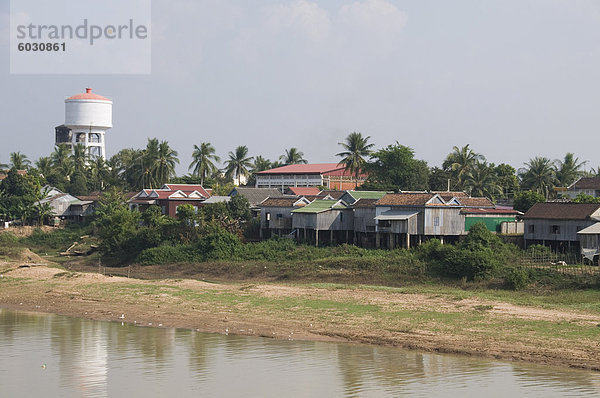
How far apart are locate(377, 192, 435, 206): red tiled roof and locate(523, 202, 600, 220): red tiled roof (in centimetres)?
637

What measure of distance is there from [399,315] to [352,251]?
19125mm

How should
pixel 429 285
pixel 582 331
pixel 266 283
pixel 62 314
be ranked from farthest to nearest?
pixel 266 283, pixel 429 285, pixel 62 314, pixel 582 331

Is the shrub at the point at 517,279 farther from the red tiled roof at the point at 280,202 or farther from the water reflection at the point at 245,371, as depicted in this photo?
the red tiled roof at the point at 280,202

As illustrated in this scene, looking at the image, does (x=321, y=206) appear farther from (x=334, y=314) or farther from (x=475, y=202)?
(x=334, y=314)

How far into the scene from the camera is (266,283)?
149 ft

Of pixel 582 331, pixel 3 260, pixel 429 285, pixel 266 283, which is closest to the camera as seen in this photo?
pixel 582 331

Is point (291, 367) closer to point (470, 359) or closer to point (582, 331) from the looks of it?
point (470, 359)

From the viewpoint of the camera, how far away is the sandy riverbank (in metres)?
27.1

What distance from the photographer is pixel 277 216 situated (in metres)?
60.2

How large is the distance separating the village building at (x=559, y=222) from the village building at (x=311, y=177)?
1552 inches

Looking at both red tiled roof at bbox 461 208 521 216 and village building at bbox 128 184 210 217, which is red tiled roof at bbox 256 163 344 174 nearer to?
village building at bbox 128 184 210 217

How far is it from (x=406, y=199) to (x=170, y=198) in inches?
1170

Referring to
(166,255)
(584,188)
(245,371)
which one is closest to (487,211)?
(166,255)

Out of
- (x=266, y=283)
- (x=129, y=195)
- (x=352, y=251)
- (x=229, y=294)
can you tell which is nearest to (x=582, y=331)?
(x=229, y=294)
